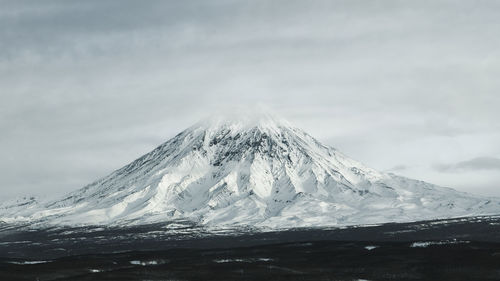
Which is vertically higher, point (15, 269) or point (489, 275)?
point (15, 269)

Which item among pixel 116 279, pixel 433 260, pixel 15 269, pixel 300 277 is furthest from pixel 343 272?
pixel 15 269

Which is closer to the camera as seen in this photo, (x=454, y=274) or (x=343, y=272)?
(x=454, y=274)

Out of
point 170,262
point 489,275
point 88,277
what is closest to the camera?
point 489,275

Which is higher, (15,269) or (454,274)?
(15,269)

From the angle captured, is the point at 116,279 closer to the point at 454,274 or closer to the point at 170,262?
the point at 170,262

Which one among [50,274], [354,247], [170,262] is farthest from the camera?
[354,247]

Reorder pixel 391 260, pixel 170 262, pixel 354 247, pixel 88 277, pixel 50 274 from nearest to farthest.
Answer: pixel 88 277 → pixel 50 274 → pixel 391 260 → pixel 170 262 → pixel 354 247

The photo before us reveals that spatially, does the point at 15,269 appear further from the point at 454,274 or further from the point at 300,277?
the point at 454,274

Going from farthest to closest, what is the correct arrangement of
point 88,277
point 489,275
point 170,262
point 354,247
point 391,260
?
1. point 354,247
2. point 170,262
3. point 391,260
4. point 88,277
5. point 489,275

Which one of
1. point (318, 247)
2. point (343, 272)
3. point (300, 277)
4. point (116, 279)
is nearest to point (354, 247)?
point (318, 247)
